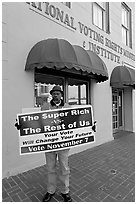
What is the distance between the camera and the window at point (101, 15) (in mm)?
6723

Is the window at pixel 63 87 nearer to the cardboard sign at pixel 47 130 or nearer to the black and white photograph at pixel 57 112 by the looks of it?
the black and white photograph at pixel 57 112

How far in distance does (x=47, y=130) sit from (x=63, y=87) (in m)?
2.68

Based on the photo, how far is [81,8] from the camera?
5723 mm

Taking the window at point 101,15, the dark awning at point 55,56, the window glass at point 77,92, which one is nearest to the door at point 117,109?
the window glass at point 77,92

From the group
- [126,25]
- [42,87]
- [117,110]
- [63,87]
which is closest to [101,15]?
[126,25]

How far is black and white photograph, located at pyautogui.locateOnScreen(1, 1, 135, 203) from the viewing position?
9.11 ft

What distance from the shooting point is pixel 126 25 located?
9008 mm

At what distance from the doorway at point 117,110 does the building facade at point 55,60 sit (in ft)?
5.18

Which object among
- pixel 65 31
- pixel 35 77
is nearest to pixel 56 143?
pixel 35 77

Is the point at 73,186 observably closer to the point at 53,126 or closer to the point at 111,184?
the point at 111,184

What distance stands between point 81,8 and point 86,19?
1.36 ft

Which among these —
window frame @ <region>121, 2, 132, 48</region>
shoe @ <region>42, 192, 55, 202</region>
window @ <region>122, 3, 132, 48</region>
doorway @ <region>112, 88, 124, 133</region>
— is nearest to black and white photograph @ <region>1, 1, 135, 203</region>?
shoe @ <region>42, 192, 55, 202</region>

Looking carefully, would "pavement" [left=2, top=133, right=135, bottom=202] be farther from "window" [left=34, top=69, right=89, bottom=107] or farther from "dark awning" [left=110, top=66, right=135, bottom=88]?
"dark awning" [left=110, top=66, right=135, bottom=88]

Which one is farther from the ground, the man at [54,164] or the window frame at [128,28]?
the window frame at [128,28]
